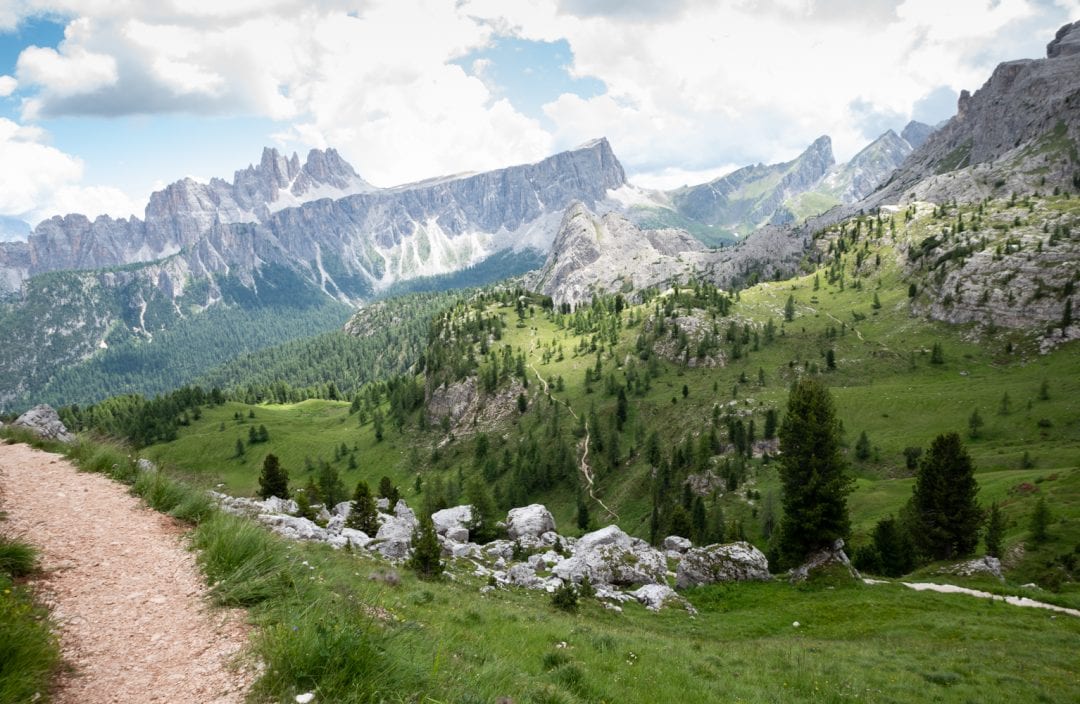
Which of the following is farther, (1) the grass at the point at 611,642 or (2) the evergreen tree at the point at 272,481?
(2) the evergreen tree at the point at 272,481

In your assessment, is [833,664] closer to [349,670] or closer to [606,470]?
[349,670]

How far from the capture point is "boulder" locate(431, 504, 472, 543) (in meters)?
64.6

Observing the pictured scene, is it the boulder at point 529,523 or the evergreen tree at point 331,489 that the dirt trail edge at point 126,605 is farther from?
the evergreen tree at point 331,489

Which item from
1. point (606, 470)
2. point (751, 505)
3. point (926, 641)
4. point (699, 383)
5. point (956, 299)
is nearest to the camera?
point (926, 641)

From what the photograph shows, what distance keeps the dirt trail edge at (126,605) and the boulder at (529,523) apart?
57169 millimetres

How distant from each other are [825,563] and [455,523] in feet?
154

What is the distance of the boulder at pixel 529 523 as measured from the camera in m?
69.5

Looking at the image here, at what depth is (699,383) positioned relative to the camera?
161000 millimetres

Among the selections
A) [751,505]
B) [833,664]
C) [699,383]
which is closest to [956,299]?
[699,383]

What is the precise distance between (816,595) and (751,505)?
63.1 meters

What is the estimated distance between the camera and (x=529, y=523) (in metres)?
71.4

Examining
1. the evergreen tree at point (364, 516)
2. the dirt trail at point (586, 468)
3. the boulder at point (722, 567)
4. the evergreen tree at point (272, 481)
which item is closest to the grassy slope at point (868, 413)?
the dirt trail at point (586, 468)

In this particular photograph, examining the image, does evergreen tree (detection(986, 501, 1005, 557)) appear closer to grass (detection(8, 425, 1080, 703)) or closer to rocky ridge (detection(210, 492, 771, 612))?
grass (detection(8, 425, 1080, 703))

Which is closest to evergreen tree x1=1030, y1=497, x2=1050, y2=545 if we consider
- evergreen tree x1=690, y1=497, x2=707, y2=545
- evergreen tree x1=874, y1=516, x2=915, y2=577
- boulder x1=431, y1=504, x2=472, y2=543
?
evergreen tree x1=874, y1=516, x2=915, y2=577
